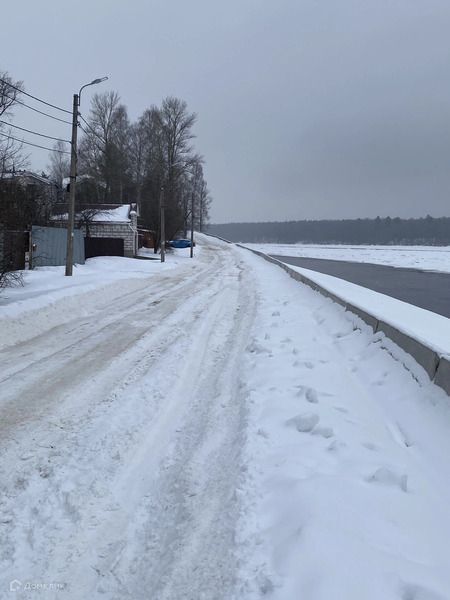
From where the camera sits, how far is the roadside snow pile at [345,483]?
102 inches

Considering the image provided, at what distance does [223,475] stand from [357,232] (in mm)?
176189

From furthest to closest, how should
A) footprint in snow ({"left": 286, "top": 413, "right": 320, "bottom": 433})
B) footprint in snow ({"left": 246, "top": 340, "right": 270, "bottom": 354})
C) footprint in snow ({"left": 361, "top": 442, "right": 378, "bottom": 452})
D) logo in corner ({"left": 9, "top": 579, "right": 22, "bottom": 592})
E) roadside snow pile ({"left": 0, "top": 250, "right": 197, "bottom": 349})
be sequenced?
roadside snow pile ({"left": 0, "top": 250, "right": 197, "bottom": 349}) < footprint in snow ({"left": 246, "top": 340, "right": 270, "bottom": 354}) < footprint in snow ({"left": 286, "top": 413, "right": 320, "bottom": 433}) < footprint in snow ({"left": 361, "top": 442, "right": 378, "bottom": 452}) < logo in corner ({"left": 9, "top": 579, "right": 22, "bottom": 592})

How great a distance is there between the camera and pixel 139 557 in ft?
9.36

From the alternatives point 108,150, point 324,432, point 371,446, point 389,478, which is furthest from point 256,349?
point 108,150

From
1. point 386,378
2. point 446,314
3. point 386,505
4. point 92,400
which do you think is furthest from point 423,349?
point 446,314

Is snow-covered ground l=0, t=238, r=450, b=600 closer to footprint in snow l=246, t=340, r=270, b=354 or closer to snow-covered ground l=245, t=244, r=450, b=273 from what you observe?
footprint in snow l=246, t=340, r=270, b=354

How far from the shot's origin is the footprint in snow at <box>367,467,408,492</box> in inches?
141

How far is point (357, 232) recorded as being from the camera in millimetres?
171000

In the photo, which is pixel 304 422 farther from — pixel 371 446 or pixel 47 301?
pixel 47 301

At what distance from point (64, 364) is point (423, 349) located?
4.99 m

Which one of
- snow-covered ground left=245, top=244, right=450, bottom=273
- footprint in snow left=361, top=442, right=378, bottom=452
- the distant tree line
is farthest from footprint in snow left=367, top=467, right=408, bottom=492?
the distant tree line

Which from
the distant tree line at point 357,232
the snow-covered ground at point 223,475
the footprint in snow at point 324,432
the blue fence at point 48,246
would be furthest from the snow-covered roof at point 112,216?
the distant tree line at point 357,232

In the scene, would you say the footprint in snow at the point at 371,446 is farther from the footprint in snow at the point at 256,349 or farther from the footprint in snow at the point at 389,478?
the footprint in snow at the point at 256,349

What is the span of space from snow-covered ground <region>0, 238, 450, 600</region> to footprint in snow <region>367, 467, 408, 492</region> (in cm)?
2
